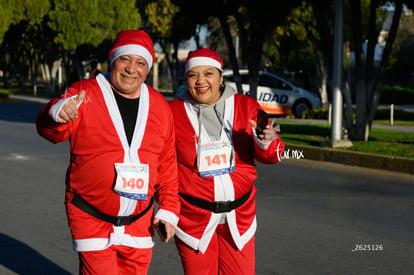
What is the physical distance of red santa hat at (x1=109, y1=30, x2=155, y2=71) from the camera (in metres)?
3.64

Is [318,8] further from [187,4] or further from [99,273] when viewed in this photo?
[99,273]

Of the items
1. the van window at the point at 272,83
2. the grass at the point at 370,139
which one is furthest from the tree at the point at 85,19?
the grass at the point at 370,139

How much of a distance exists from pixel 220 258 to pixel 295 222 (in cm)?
378

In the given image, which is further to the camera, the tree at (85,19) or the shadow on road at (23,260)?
the tree at (85,19)

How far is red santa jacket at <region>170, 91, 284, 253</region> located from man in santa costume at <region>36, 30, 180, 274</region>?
39 cm

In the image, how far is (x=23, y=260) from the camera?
20.3ft

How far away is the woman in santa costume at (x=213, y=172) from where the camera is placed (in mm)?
4039

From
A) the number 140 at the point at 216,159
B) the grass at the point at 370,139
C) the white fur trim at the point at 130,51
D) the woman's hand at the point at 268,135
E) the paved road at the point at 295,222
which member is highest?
the white fur trim at the point at 130,51

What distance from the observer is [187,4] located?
17781mm

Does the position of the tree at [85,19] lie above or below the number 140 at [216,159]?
above

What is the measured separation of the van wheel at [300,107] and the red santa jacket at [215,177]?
77.3ft

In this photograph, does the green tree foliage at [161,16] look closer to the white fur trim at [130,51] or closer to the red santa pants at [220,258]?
the red santa pants at [220,258]

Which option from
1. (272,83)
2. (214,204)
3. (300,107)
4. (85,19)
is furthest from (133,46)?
(85,19)

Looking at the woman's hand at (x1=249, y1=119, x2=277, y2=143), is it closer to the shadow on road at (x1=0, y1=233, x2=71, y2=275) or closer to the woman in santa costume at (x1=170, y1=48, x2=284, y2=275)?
the woman in santa costume at (x1=170, y1=48, x2=284, y2=275)
